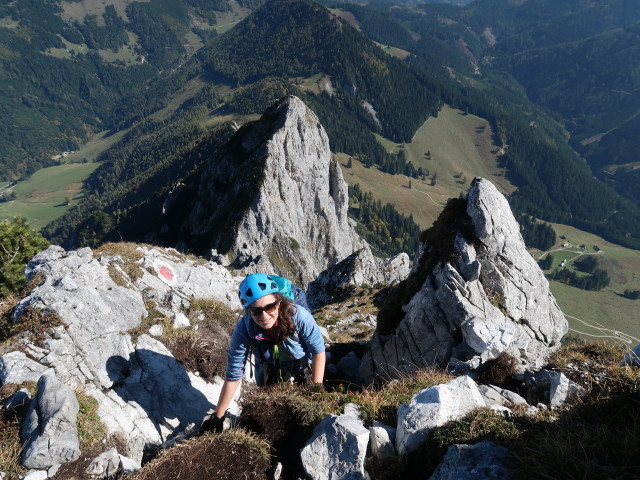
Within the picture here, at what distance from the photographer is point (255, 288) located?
8.46 metres

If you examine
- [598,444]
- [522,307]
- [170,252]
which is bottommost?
[170,252]

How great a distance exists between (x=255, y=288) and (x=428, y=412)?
4476 mm

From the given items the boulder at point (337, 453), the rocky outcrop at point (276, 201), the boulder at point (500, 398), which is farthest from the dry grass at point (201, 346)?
the rocky outcrop at point (276, 201)

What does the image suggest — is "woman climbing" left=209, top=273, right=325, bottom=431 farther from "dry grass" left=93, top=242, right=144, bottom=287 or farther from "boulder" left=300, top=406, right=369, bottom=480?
"dry grass" left=93, top=242, right=144, bottom=287

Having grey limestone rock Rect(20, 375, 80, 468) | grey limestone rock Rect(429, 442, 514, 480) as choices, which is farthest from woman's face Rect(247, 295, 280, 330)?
grey limestone rock Rect(20, 375, 80, 468)

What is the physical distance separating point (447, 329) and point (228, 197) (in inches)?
3603

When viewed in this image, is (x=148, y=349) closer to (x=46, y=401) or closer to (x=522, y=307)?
(x=46, y=401)

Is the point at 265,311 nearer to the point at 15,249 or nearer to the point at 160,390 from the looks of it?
the point at 160,390

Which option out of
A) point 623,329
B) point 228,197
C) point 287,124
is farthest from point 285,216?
point 623,329

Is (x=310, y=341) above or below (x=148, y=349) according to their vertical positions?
above

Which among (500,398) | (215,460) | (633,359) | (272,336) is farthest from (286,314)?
(633,359)

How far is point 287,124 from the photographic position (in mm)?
104125

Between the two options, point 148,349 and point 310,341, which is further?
point 148,349

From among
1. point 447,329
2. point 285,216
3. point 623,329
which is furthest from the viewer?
point 623,329
